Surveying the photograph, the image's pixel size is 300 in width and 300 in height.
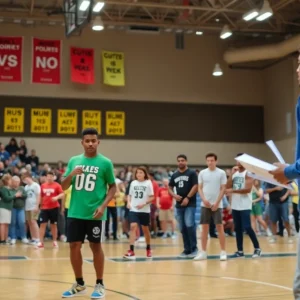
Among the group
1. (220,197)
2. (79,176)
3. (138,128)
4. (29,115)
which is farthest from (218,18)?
(79,176)

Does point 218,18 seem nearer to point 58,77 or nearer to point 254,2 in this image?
point 254,2

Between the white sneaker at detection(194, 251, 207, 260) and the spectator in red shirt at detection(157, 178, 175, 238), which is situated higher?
the spectator in red shirt at detection(157, 178, 175, 238)

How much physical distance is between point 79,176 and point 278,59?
22.2m

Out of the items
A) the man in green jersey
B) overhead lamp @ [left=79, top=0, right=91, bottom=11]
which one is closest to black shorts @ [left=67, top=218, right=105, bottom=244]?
the man in green jersey

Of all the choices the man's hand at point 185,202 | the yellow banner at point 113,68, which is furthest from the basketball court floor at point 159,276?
the yellow banner at point 113,68

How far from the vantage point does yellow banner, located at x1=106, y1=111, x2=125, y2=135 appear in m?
26.7

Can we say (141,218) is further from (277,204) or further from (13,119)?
(13,119)

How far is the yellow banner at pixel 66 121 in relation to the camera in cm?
2605

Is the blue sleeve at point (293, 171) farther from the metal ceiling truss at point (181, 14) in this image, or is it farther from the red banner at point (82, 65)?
the red banner at point (82, 65)

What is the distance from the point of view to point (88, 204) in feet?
22.8

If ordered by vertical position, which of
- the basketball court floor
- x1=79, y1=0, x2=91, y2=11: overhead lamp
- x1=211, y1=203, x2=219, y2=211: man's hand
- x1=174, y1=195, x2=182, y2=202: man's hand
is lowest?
the basketball court floor

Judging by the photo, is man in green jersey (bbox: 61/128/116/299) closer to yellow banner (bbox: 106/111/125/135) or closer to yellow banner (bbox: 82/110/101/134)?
yellow banner (bbox: 82/110/101/134)

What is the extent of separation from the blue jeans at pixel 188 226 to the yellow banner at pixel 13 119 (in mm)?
14729

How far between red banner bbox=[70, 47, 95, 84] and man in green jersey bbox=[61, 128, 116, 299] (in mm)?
18759
